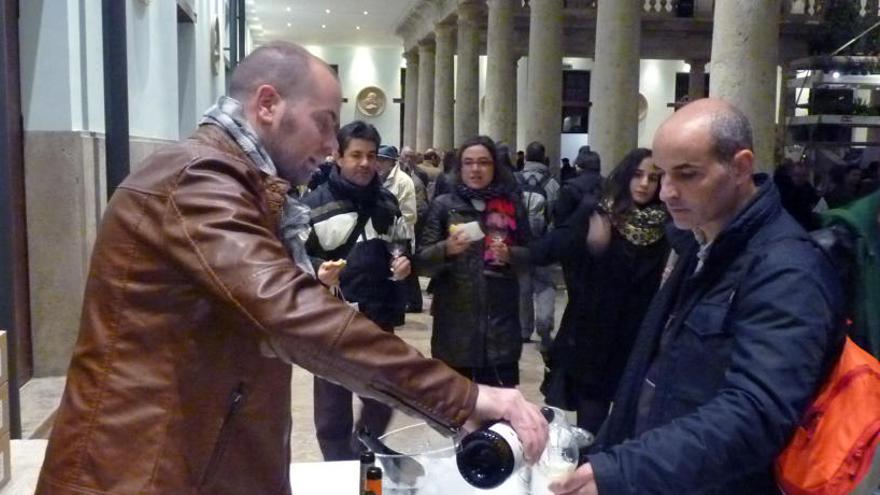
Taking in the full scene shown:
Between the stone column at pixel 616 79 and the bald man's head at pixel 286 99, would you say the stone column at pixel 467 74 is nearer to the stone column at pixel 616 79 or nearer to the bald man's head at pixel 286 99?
the stone column at pixel 616 79

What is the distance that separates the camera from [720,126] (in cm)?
209

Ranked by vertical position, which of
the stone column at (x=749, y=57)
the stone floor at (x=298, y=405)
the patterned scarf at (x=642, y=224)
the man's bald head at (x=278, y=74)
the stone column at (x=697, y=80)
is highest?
the stone column at (x=697, y=80)

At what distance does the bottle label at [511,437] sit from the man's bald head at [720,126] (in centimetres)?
83

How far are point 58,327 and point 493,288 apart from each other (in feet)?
9.88

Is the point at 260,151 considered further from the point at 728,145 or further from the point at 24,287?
the point at 24,287

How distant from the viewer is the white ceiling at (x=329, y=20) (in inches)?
1007

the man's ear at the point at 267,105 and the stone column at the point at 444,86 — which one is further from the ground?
the stone column at the point at 444,86

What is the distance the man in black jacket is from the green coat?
8.74ft


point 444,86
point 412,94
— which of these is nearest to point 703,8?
point 444,86

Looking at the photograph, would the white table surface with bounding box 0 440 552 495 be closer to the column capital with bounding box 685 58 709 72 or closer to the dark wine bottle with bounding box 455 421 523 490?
the dark wine bottle with bounding box 455 421 523 490

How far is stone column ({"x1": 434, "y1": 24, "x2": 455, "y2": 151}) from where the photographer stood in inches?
918

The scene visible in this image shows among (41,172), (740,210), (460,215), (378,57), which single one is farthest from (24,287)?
(378,57)

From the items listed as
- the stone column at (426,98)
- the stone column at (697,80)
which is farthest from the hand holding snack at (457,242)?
the stone column at (426,98)

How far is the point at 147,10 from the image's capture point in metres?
8.55
